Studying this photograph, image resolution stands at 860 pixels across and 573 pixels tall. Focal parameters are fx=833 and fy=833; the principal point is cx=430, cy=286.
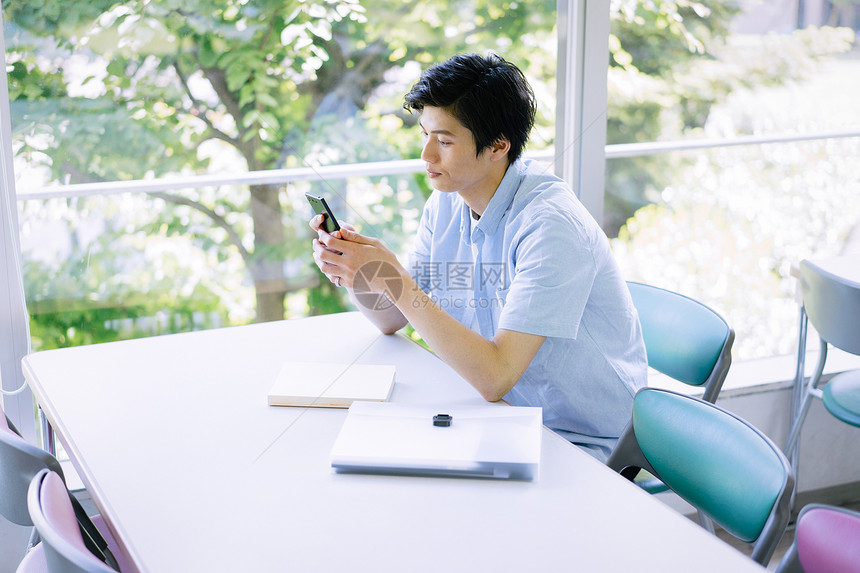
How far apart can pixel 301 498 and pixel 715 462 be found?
518mm

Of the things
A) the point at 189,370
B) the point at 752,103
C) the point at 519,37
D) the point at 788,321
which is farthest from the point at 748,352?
the point at 189,370

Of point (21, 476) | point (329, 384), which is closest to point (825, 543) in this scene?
point (329, 384)

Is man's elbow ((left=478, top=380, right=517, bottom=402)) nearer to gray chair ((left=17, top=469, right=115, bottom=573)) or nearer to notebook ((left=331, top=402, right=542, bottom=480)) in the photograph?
notebook ((left=331, top=402, right=542, bottom=480))

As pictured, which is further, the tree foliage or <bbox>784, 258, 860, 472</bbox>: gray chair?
the tree foliage

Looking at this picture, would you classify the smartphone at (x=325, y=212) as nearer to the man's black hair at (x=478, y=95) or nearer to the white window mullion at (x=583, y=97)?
the man's black hair at (x=478, y=95)

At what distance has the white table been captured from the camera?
0.83 m

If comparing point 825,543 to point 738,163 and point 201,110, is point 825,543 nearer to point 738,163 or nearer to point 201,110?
point 201,110

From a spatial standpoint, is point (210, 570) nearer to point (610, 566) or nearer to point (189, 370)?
point (610, 566)

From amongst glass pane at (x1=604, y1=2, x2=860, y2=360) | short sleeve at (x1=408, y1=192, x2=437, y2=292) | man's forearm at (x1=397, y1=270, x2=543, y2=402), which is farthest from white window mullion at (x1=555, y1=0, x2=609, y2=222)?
man's forearm at (x1=397, y1=270, x2=543, y2=402)

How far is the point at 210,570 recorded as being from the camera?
813 mm

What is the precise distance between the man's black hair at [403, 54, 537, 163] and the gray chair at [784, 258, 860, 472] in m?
0.84

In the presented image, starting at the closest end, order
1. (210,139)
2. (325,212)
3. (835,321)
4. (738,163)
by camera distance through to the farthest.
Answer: (325,212), (835,321), (210,139), (738,163)

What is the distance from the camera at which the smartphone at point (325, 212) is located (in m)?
1.28

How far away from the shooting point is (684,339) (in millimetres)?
1556
